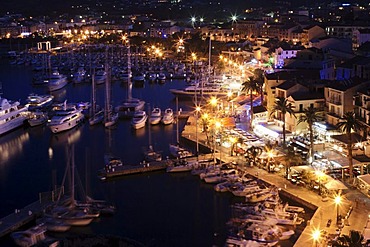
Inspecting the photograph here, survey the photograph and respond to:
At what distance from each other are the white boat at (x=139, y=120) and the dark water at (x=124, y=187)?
0.34 meters

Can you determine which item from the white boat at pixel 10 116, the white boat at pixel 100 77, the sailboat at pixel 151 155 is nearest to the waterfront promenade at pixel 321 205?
the sailboat at pixel 151 155

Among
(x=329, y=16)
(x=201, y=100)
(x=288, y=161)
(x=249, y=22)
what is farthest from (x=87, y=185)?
(x=329, y=16)

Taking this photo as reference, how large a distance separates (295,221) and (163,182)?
512 cm

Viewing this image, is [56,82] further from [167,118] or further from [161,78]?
[167,118]

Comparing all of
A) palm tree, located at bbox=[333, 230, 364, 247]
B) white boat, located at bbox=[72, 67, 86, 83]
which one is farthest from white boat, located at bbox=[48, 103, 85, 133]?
palm tree, located at bbox=[333, 230, 364, 247]

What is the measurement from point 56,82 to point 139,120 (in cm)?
1307

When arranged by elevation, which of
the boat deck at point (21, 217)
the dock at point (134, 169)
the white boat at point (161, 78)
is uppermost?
the white boat at point (161, 78)

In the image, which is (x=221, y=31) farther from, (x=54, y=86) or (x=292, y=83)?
(x=292, y=83)

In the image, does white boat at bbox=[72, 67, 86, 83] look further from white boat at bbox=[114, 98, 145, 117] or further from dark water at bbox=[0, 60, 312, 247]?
dark water at bbox=[0, 60, 312, 247]

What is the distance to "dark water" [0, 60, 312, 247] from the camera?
47.8ft

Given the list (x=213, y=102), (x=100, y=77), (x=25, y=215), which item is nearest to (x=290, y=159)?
(x=25, y=215)

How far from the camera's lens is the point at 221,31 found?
201 feet

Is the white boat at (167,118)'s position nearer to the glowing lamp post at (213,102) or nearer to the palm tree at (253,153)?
the glowing lamp post at (213,102)

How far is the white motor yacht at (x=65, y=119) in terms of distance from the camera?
81.6 ft
